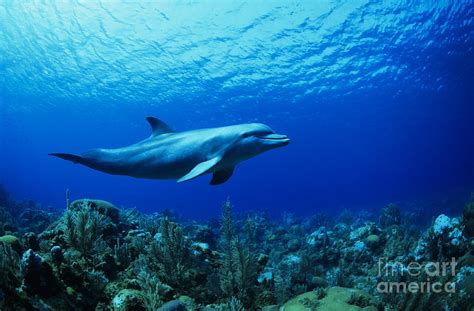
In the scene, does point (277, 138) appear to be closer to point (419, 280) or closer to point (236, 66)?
point (419, 280)

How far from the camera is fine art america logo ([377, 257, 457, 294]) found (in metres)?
5.17

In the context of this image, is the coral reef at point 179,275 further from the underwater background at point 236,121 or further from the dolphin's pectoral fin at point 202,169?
the dolphin's pectoral fin at point 202,169

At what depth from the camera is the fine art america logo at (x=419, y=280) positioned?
5.17 m

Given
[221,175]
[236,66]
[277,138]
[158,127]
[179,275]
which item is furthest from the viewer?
[236,66]

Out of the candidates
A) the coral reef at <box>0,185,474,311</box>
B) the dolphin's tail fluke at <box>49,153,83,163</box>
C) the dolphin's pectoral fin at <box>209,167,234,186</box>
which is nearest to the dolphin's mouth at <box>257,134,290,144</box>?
the dolphin's pectoral fin at <box>209,167,234,186</box>

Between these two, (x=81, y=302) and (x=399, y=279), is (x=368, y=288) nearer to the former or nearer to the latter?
(x=399, y=279)

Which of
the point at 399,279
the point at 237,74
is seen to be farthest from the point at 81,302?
the point at 237,74

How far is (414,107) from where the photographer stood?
46.0 meters

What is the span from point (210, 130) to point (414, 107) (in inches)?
1890

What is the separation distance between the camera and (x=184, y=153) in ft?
22.7

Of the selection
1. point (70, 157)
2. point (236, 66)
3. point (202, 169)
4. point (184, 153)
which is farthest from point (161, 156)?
point (236, 66)

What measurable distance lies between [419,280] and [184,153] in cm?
519

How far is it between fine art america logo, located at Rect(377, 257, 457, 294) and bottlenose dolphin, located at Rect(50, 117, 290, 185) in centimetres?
359

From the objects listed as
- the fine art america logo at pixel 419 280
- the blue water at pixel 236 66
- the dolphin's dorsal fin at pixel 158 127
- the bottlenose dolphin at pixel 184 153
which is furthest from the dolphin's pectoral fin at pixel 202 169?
the blue water at pixel 236 66
